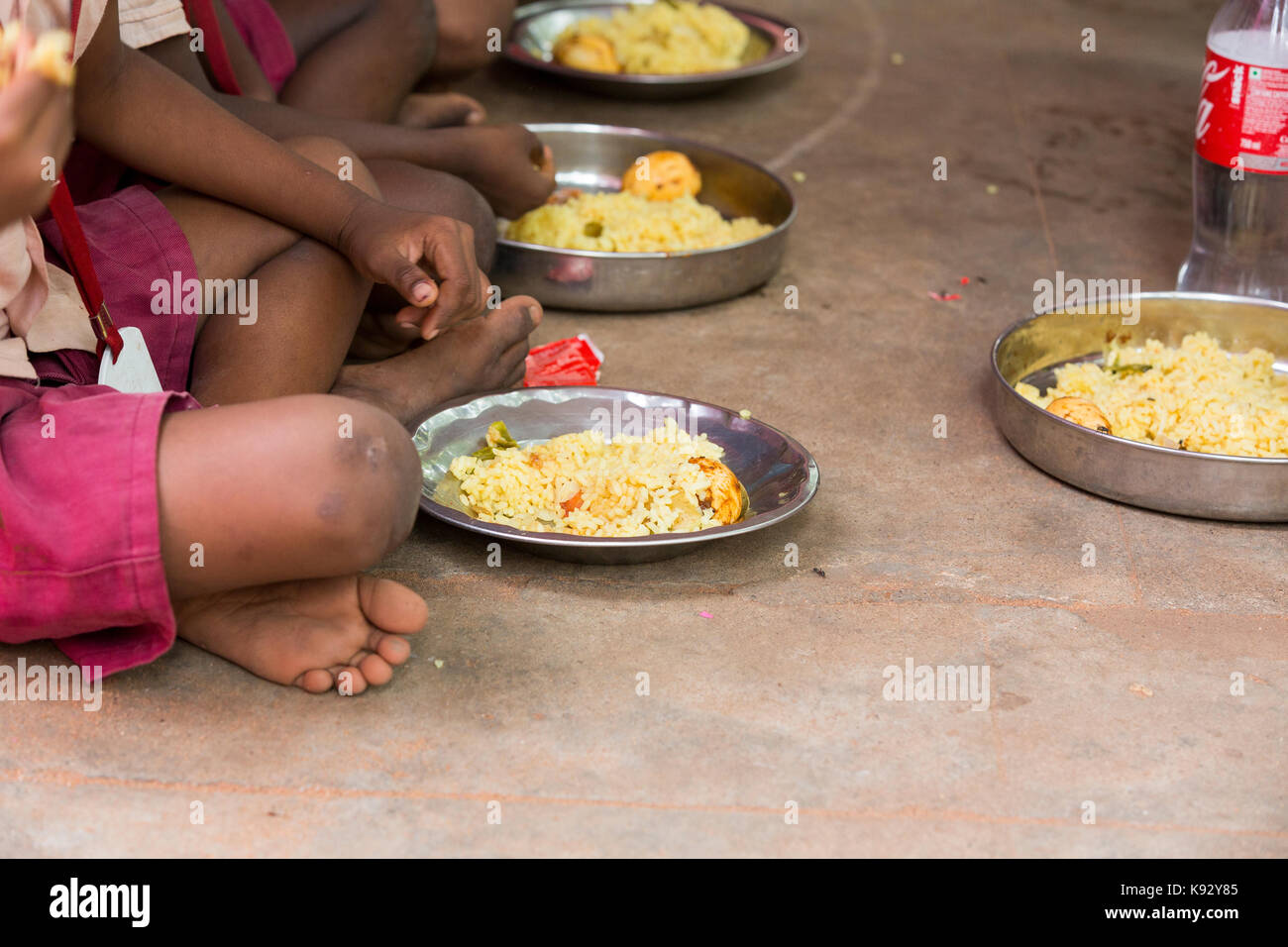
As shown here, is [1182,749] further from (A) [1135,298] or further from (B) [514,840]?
(A) [1135,298]

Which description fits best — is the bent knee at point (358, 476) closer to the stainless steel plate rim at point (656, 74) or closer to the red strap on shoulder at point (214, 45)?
the red strap on shoulder at point (214, 45)

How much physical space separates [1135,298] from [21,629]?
7.05ft

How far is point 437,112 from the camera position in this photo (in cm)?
329

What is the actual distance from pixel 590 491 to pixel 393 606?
0.44 metres

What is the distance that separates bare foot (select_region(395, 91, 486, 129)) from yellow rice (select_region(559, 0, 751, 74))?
1.15 metres

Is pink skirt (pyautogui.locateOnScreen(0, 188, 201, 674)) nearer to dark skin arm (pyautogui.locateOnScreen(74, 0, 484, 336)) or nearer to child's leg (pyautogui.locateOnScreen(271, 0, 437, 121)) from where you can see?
dark skin arm (pyautogui.locateOnScreen(74, 0, 484, 336))

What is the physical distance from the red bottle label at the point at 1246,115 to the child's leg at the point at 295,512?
6.36 feet

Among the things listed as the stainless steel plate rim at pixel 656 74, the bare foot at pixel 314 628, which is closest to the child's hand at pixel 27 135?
the bare foot at pixel 314 628

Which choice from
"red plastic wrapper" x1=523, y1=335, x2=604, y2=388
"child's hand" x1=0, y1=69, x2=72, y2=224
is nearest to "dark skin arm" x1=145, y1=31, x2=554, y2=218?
"red plastic wrapper" x1=523, y1=335, x2=604, y2=388

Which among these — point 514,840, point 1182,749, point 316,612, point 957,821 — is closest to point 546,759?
point 514,840

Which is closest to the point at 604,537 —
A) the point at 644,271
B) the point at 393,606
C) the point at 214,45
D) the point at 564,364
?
the point at 393,606

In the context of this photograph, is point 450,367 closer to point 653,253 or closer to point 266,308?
point 266,308

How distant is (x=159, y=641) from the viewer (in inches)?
69.5

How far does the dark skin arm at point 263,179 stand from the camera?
6.89 feet
